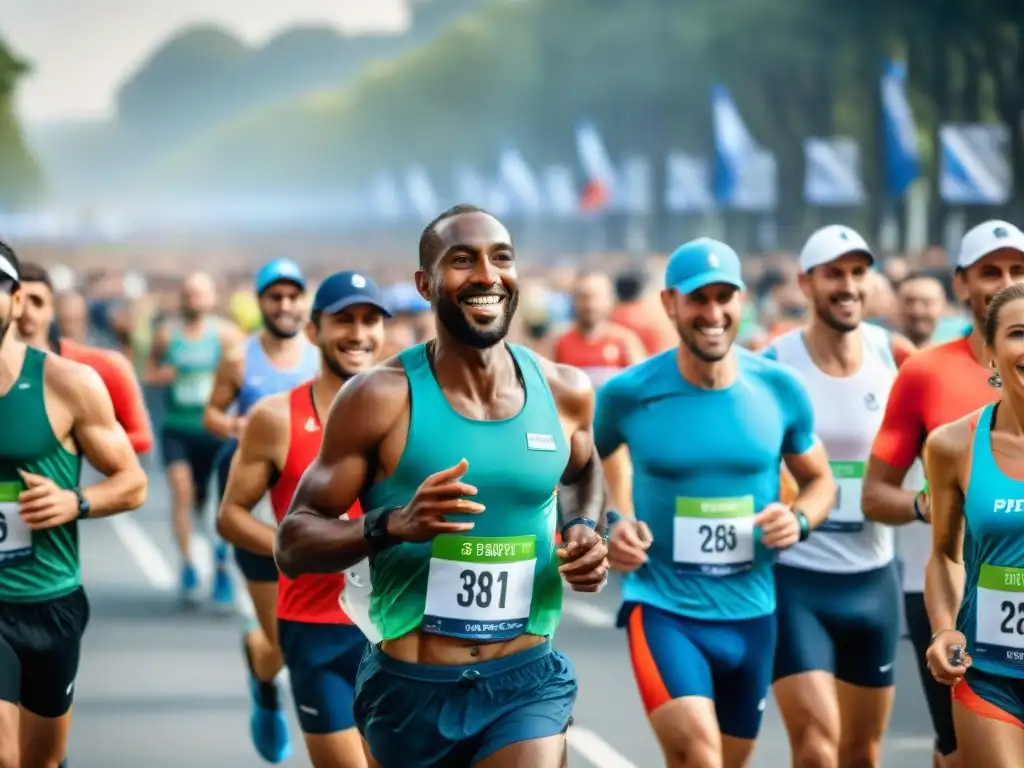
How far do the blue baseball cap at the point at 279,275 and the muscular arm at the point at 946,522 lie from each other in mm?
5549

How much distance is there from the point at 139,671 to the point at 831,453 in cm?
533

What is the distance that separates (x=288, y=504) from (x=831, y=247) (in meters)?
2.30

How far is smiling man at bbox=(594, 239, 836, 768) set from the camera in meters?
7.97

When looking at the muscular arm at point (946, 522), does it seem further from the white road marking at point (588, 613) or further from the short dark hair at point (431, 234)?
the white road marking at point (588, 613)

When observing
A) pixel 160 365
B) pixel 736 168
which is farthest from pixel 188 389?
pixel 736 168

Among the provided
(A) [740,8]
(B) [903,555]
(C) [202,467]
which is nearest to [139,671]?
(C) [202,467]

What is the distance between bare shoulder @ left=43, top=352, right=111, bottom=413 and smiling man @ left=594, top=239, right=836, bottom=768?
1.72m

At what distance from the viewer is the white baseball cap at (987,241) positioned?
810cm

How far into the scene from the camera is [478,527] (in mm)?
6020

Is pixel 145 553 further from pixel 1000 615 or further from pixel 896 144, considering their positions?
pixel 896 144

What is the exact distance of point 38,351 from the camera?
300 inches

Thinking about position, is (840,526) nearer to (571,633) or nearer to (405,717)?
(405,717)

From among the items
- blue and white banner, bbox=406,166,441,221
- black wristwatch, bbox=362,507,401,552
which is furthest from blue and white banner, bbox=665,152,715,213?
blue and white banner, bbox=406,166,441,221

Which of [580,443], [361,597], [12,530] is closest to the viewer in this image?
[361,597]
